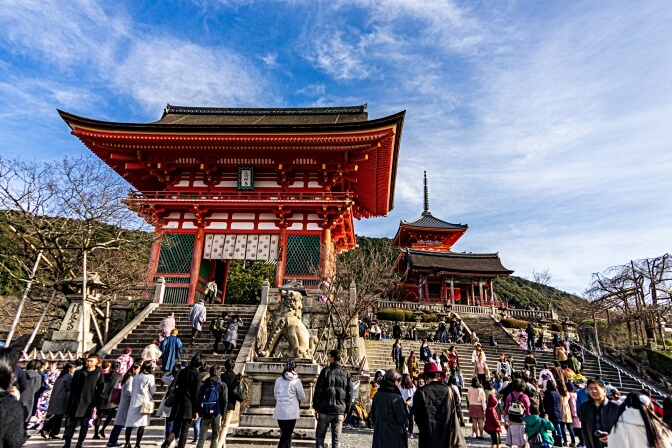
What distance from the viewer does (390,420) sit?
441 cm

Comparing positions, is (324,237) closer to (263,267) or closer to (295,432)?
(295,432)

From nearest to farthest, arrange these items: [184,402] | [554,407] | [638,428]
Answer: [638,428]
[184,402]
[554,407]

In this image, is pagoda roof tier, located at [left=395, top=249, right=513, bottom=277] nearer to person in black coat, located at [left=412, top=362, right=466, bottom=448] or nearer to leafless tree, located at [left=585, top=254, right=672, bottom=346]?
leafless tree, located at [left=585, top=254, right=672, bottom=346]

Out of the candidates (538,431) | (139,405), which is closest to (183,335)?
(139,405)

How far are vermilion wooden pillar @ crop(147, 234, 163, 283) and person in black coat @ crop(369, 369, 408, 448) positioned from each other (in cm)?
1539

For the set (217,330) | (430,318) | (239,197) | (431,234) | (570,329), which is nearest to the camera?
(217,330)

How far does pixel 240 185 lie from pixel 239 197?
2.84 feet

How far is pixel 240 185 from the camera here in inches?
765

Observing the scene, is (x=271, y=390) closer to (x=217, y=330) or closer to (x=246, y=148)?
(x=217, y=330)

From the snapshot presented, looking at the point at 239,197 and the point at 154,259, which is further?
the point at 239,197

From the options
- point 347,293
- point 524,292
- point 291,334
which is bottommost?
point 291,334

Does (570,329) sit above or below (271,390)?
above

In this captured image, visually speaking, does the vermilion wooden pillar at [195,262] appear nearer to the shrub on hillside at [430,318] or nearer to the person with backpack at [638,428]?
the shrub on hillside at [430,318]

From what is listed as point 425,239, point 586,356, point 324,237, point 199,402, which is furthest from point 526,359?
point 425,239
